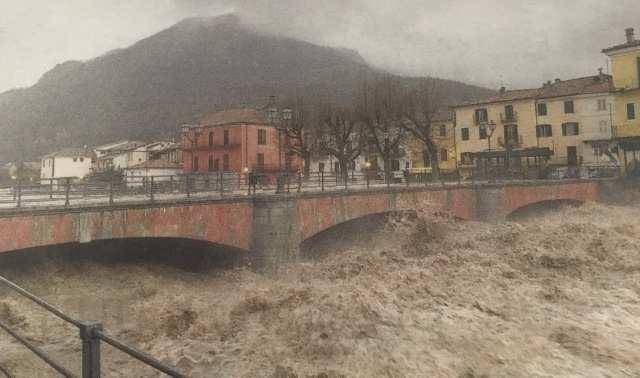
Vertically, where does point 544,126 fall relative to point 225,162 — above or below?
above

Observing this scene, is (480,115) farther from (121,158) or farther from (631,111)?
(121,158)

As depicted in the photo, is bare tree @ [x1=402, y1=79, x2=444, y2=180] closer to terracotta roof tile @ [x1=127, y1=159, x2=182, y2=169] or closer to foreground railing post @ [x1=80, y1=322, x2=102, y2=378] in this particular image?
terracotta roof tile @ [x1=127, y1=159, x2=182, y2=169]

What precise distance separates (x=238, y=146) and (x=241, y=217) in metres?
32.9

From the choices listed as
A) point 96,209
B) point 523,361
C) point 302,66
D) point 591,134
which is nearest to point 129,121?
point 302,66

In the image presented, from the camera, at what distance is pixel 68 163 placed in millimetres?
75438

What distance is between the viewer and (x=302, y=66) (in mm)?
196000

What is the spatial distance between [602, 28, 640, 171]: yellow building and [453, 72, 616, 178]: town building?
251 cm

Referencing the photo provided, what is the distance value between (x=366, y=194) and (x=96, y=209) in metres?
12.1

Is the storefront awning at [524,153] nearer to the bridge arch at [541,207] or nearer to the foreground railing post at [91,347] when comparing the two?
the bridge arch at [541,207]

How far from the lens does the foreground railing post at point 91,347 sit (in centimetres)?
252

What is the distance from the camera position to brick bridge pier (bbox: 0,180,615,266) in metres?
11.0

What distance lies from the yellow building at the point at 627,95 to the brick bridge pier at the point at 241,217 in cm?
2219

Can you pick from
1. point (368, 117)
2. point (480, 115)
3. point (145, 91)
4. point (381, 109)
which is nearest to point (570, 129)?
point (480, 115)

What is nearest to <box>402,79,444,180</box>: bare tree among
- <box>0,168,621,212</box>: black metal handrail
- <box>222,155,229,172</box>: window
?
<box>0,168,621,212</box>: black metal handrail
